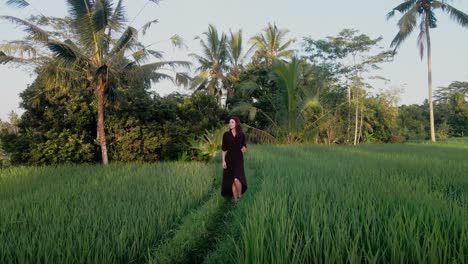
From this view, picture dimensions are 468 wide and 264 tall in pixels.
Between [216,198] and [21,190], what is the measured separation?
3241mm

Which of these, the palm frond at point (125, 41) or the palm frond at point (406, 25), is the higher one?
the palm frond at point (406, 25)

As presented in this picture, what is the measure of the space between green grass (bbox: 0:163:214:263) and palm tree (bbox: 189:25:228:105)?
1504 cm

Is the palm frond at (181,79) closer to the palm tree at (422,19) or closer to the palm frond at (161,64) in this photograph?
the palm frond at (161,64)

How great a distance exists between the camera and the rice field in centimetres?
184

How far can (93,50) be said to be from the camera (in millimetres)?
8859

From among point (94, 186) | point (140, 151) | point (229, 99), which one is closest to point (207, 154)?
point (140, 151)

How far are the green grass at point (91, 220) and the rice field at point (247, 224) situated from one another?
1 cm

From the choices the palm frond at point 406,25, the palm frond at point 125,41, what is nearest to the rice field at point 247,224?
the palm frond at point 125,41

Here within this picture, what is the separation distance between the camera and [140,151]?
10.9 meters

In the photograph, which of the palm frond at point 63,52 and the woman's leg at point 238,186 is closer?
the woman's leg at point 238,186

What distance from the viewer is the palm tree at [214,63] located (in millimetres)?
19969

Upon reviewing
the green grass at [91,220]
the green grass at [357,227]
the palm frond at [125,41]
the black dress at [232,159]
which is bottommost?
the green grass at [91,220]

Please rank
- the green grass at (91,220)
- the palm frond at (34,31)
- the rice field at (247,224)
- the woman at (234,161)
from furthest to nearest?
the palm frond at (34,31) < the woman at (234,161) < the green grass at (91,220) < the rice field at (247,224)

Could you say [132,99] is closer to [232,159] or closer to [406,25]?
[232,159]
